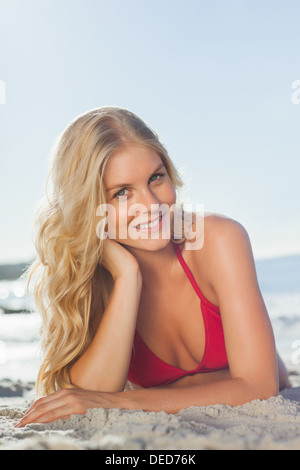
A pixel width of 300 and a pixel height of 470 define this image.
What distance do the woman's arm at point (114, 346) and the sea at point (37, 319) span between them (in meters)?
0.54

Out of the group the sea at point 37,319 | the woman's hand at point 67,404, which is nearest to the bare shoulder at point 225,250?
the woman's hand at point 67,404

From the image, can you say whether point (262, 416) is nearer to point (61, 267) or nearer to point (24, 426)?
point (24, 426)

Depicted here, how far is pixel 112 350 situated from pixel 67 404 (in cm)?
44

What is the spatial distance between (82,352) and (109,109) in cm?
131

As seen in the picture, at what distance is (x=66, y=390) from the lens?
2.05 metres

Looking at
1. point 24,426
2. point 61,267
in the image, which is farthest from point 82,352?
point 24,426

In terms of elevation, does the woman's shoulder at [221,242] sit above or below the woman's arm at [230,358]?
above

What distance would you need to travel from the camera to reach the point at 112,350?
2.35 metres

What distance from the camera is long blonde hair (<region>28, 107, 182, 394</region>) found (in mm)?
2426

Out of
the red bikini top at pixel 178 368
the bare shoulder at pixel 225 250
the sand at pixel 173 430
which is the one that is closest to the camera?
the sand at pixel 173 430

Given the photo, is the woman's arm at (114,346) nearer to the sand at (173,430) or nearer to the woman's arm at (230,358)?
the woman's arm at (230,358)

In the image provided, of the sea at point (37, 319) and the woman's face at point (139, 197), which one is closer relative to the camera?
the woman's face at point (139, 197)

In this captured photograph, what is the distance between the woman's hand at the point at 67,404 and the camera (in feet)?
6.33

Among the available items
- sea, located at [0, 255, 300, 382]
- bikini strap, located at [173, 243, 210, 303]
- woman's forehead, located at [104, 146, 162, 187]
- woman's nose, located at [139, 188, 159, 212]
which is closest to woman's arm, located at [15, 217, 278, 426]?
bikini strap, located at [173, 243, 210, 303]
